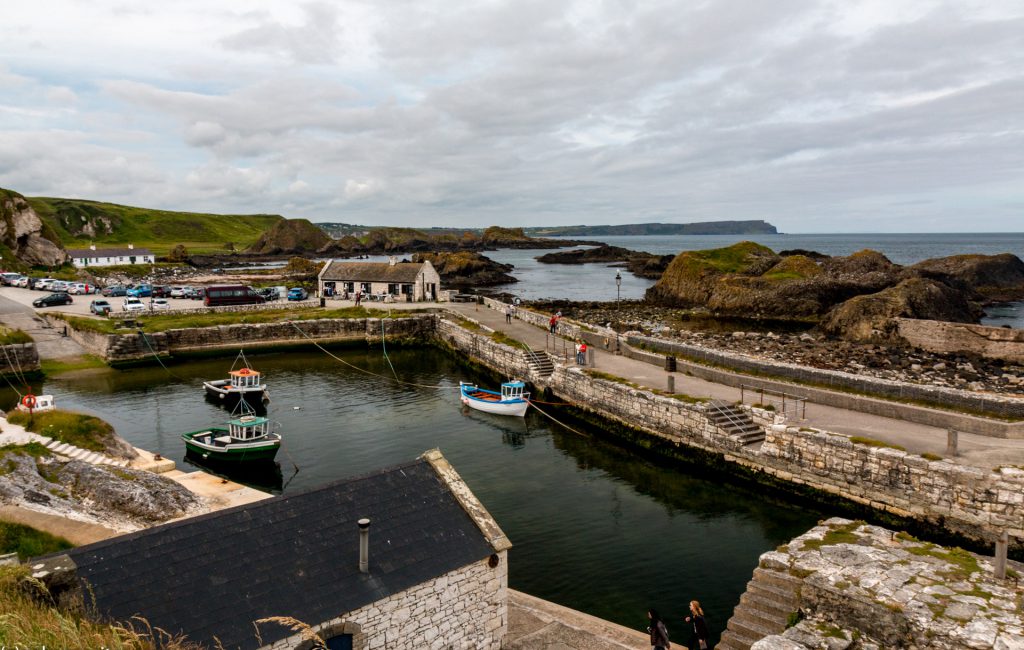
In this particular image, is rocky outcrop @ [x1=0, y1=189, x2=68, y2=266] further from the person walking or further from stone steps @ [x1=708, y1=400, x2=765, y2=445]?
the person walking

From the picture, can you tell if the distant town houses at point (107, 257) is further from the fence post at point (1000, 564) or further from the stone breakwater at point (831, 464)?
the fence post at point (1000, 564)

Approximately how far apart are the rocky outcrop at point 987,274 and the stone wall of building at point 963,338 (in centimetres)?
3814

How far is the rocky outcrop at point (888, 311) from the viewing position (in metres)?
45.4

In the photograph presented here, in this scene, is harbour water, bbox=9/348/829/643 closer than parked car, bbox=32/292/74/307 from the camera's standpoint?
Yes

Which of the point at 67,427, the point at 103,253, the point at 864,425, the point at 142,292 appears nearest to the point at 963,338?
the point at 864,425

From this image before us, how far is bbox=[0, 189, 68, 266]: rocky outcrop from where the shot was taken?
278 feet

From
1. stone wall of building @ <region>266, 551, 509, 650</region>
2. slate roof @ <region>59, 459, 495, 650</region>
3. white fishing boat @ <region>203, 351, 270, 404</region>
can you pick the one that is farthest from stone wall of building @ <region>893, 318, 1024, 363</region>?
white fishing boat @ <region>203, 351, 270, 404</region>

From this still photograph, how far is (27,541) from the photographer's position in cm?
1295

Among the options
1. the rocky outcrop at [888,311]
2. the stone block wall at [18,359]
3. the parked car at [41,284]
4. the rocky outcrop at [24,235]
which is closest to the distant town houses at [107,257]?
the rocky outcrop at [24,235]

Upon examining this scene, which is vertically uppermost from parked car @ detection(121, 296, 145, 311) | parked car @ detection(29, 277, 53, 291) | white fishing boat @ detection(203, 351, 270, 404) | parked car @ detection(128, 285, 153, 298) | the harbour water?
parked car @ detection(29, 277, 53, 291)

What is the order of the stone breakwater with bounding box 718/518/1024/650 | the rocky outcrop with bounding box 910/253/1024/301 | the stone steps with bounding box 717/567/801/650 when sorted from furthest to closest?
the rocky outcrop with bounding box 910/253/1024/301, the stone steps with bounding box 717/567/801/650, the stone breakwater with bounding box 718/518/1024/650

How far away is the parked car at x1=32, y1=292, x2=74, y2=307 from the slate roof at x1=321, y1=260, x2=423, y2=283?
74.3 feet

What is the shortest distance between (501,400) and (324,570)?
73.1 feet

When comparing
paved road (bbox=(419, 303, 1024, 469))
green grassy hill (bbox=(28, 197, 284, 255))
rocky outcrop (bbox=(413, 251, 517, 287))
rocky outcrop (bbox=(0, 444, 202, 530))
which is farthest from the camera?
green grassy hill (bbox=(28, 197, 284, 255))
